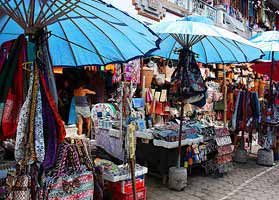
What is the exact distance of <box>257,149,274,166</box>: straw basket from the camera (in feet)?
24.0

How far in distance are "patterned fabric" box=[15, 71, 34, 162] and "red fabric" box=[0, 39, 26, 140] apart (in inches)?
6.4

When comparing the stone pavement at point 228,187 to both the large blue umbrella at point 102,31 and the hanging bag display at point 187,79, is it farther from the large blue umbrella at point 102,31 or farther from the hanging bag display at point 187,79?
the large blue umbrella at point 102,31

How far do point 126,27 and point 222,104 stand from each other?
750 centimetres

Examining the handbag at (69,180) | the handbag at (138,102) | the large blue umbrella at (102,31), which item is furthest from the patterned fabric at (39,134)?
the handbag at (138,102)

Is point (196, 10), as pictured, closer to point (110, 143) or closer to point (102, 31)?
point (110, 143)

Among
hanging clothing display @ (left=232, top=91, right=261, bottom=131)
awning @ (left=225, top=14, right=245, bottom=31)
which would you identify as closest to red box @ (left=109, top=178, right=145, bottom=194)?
hanging clothing display @ (left=232, top=91, right=261, bottom=131)

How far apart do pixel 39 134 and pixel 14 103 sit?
0.40 meters

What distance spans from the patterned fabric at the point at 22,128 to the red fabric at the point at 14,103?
0.16m

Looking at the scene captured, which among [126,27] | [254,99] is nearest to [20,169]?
[126,27]

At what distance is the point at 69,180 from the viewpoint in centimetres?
343

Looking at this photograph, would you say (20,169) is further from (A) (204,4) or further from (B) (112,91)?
(A) (204,4)

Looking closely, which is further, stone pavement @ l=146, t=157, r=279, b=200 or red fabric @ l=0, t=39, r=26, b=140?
stone pavement @ l=146, t=157, r=279, b=200

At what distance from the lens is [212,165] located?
629 cm

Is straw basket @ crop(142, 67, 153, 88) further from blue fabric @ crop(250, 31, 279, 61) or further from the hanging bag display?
blue fabric @ crop(250, 31, 279, 61)
